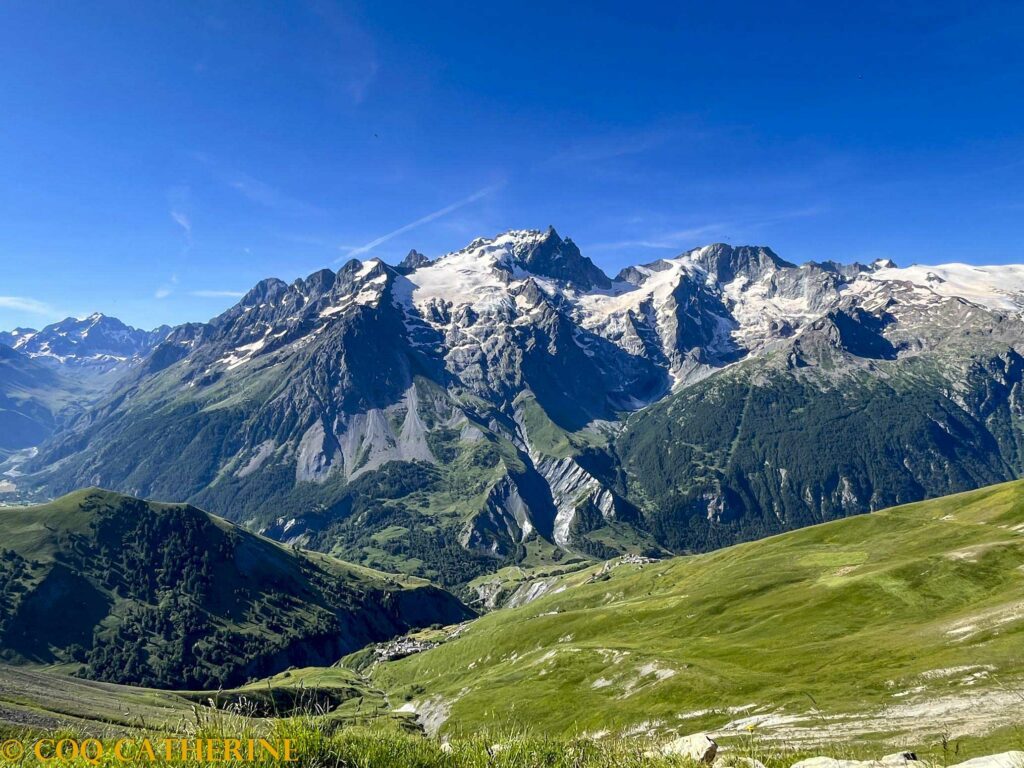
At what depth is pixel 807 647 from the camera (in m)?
89.4

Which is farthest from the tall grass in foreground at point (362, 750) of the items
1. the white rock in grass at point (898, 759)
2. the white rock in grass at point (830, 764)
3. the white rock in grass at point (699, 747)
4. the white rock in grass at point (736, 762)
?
the white rock in grass at point (898, 759)

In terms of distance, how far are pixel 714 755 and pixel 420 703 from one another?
17529 cm

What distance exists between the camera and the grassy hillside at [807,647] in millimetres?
57594

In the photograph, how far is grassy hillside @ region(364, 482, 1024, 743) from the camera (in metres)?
57.6

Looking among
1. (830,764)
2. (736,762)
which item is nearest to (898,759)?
(830,764)

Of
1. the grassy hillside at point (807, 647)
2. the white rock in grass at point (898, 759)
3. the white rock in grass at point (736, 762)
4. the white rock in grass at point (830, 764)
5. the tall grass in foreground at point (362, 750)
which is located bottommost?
the grassy hillside at point (807, 647)

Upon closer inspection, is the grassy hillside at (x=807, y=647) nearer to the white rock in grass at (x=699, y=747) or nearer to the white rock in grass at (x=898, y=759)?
the white rock in grass at (x=699, y=747)

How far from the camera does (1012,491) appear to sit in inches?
5807

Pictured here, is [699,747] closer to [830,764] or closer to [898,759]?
[830,764]

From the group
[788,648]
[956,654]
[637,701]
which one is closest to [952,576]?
[788,648]

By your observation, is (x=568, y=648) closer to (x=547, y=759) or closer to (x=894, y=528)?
(x=894, y=528)

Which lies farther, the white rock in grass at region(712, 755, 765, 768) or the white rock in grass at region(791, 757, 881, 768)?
the white rock in grass at region(791, 757, 881, 768)

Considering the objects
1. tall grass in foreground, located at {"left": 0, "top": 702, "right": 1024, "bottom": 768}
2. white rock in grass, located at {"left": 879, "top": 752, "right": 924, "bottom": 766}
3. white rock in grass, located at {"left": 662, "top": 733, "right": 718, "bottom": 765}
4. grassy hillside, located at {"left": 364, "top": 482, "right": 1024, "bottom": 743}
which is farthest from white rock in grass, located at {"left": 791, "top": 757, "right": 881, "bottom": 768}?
grassy hillside, located at {"left": 364, "top": 482, "right": 1024, "bottom": 743}

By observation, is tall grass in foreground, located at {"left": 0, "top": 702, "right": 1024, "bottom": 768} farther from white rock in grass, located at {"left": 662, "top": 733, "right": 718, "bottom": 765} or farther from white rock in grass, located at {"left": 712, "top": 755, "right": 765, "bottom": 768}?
white rock in grass, located at {"left": 662, "top": 733, "right": 718, "bottom": 765}
